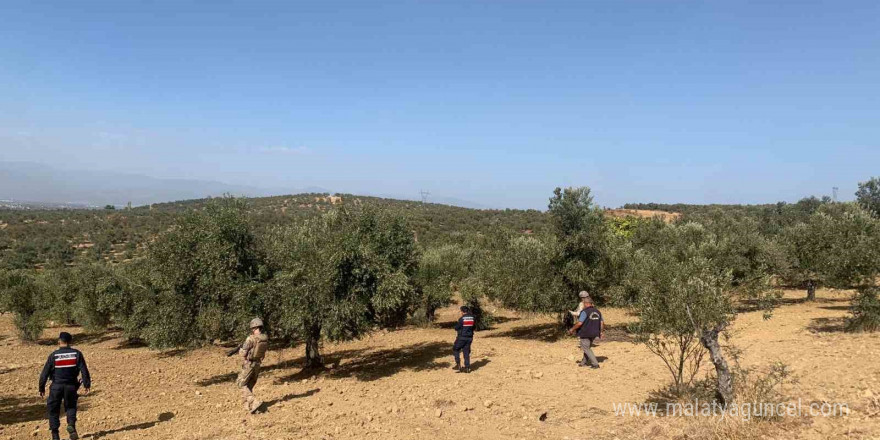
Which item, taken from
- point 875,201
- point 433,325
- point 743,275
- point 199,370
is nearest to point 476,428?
point 199,370

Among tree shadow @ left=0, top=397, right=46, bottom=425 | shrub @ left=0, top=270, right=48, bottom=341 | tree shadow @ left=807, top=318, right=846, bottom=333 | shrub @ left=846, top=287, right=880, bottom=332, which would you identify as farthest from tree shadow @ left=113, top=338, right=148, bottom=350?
shrub @ left=846, top=287, right=880, bottom=332

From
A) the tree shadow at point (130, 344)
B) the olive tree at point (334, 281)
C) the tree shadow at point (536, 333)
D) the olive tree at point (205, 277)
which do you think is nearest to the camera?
the olive tree at point (334, 281)

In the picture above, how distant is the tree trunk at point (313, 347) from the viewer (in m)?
14.7

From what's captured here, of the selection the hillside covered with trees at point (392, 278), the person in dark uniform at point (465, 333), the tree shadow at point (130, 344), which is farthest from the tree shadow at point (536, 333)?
the tree shadow at point (130, 344)

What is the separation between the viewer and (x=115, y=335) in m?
29.9

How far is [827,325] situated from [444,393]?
17592 mm

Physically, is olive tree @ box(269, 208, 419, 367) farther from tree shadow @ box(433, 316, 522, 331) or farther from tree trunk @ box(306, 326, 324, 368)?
tree shadow @ box(433, 316, 522, 331)

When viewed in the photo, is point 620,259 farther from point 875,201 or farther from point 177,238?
point 875,201

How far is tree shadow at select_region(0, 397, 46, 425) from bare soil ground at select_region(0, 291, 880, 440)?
46 millimetres

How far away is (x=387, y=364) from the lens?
16734mm

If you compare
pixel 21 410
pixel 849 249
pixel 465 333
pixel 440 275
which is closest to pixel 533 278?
pixel 465 333

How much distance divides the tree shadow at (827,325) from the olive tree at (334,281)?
655 inches

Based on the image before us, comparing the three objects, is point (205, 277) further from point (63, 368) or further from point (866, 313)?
point (866, 313)

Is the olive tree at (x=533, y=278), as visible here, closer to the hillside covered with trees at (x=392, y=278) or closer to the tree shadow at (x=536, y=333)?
the hillside covered with trees at (x=392, y=278)
